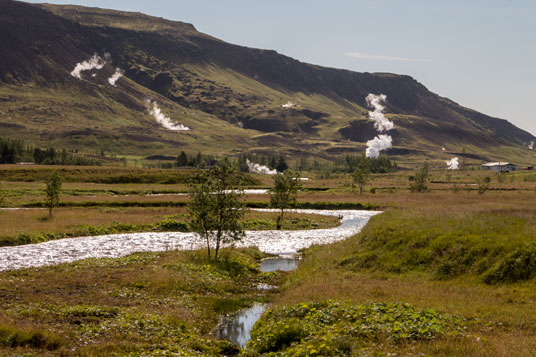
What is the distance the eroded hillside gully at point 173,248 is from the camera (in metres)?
28.8

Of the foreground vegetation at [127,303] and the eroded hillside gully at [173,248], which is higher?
the foreground vegetation at [127,303]

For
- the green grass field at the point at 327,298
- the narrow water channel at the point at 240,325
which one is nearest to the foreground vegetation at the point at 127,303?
the green grass field at the point at 327,298

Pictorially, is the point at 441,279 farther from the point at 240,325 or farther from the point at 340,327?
the point at 240,325

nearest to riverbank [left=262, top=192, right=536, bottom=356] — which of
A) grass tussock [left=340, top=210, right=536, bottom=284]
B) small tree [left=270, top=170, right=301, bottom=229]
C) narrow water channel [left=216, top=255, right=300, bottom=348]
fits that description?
grass tussock [left=340, top=210, right=536, bottom=284]

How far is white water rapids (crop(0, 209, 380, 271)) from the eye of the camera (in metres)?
44.0

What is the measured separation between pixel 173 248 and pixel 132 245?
208 inches

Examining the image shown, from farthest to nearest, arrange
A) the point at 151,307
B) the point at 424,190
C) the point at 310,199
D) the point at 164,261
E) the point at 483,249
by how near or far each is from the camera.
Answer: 1. the point at 424,190
2. the point at 310,199
3. the point at 164,261
4. the point at 483,249
5. the point at 151,307

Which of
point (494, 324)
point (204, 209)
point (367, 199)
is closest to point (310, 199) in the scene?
point (367, 199)

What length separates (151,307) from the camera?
2769 centimetres

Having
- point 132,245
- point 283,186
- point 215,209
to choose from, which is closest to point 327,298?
point 215,209

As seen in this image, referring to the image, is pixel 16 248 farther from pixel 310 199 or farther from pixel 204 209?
pixel 310 199

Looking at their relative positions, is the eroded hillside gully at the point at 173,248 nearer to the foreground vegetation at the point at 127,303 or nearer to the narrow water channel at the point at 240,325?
the narrow water channel at the point at 240,325

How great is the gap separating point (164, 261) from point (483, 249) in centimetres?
2738

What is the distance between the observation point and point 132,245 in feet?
179
